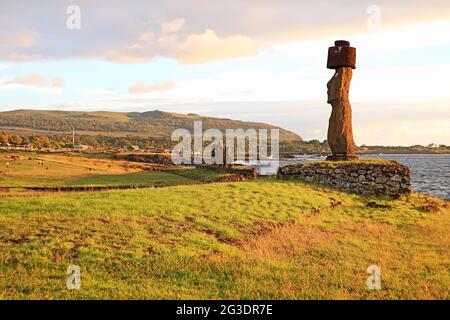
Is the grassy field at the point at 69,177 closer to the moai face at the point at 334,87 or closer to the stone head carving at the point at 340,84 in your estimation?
the moai face at the point at 334,87

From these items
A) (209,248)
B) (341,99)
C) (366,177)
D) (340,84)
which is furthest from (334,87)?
(209,248)

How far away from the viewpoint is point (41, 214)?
50.3 feet

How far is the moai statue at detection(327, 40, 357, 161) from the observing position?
2885 centimetres

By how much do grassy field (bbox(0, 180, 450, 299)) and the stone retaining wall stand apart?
5294mm

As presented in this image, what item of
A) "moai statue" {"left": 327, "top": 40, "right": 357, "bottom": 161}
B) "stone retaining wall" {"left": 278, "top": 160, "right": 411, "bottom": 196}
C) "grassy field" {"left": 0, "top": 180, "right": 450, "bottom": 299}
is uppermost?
"moai statue" {"left": 327, "top": 40, "right": 357, "bottom": 161}

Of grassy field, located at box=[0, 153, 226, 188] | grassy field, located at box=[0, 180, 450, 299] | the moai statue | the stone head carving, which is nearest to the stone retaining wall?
the moai statue

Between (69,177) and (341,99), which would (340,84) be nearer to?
(341,99)

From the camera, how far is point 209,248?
1348cm

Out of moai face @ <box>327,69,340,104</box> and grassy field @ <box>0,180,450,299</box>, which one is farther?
moai face @ <box>327,69,340,104</box>

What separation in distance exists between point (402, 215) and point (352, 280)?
40.4ft

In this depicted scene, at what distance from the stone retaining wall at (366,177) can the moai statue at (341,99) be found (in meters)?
1.87

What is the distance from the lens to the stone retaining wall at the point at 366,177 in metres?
26.9

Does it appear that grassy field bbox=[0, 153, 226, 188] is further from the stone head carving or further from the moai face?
the stone head carving

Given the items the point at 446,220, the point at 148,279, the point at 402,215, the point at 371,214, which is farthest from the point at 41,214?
the point at 446,220
